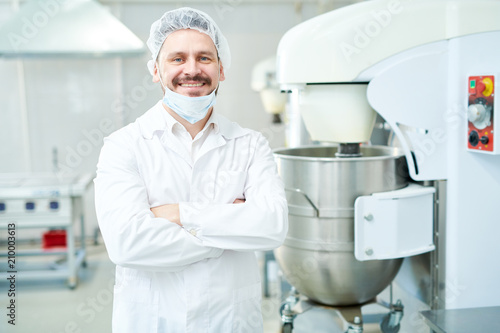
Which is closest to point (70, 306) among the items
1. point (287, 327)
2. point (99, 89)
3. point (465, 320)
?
point (287, 327)

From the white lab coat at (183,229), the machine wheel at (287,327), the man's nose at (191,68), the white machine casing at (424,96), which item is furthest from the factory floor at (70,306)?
the man's nose at (191,68)

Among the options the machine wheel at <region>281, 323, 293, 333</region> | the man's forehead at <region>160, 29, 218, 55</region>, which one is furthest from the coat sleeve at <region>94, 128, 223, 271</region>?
the machine wheel at <region>281, 323, 293, 333</region>

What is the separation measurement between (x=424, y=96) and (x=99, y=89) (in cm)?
360

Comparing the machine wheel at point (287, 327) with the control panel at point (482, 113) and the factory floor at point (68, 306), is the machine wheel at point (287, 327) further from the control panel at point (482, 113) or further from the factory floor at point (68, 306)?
the factory floor at point (68, 306)

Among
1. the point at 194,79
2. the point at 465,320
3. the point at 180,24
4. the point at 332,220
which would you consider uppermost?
the point at 180,24

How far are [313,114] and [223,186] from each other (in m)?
0.43

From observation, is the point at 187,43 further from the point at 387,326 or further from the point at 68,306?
the point at 68,306

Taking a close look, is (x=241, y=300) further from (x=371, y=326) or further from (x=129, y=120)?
(x=129, y=120)

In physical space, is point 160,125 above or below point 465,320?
above

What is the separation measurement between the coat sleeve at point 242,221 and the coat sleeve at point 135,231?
0.10ft

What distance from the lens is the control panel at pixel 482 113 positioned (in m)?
1.28

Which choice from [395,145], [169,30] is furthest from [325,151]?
[169,30]

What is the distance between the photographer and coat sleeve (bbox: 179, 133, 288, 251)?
108 centimetres

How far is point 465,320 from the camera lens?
1.21 metres
